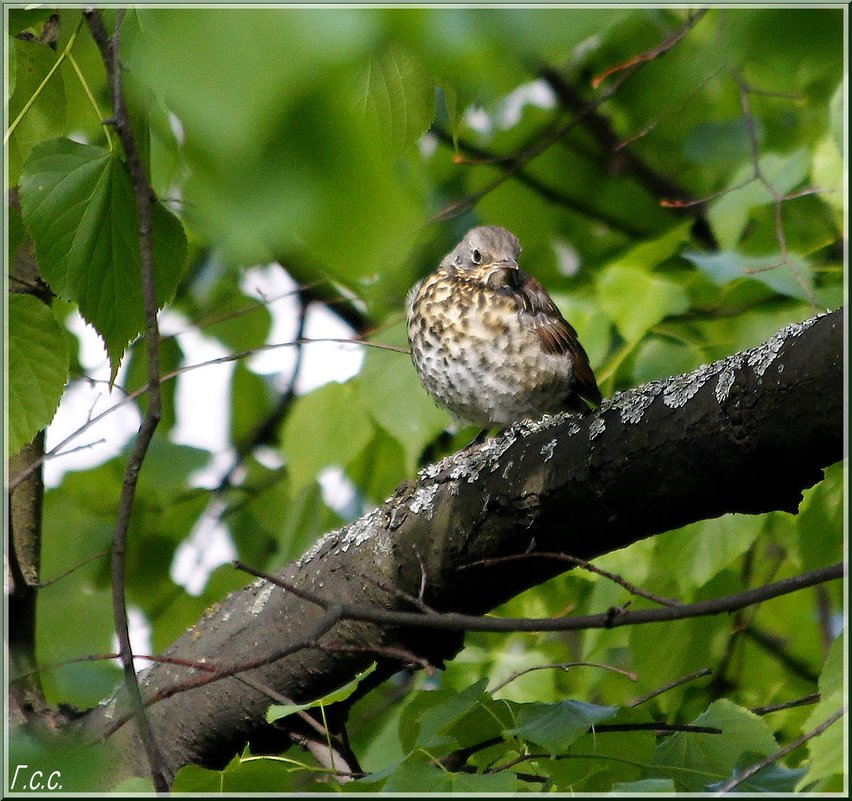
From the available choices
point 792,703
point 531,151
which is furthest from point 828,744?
point 531,151

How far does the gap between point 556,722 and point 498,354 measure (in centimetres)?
104

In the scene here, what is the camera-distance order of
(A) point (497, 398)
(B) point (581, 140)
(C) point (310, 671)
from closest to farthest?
(C) point (310, 671) < (A) point (497, 398) < (B) point (581, 140)

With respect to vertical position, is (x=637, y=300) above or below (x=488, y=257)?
below

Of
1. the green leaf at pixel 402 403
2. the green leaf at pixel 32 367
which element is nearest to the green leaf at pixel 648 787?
the green leaf at pixel 32 367

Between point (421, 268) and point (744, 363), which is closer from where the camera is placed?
point (744, 363)

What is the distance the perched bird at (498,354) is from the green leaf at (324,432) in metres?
0.29

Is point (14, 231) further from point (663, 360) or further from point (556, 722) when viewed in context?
point (663, 360)

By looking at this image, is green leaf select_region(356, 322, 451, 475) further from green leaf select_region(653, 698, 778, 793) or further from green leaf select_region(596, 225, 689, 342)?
green leaf select_region(653, 698, 778, 793)

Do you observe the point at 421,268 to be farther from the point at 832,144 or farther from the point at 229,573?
the point at 832,144

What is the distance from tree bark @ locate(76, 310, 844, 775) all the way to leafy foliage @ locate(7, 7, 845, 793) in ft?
0.24

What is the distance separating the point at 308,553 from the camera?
193 cm

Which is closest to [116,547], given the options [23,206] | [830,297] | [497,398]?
[23,206]

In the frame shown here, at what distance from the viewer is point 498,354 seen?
7.70 feet

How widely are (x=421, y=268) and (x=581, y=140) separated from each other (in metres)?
0.86
